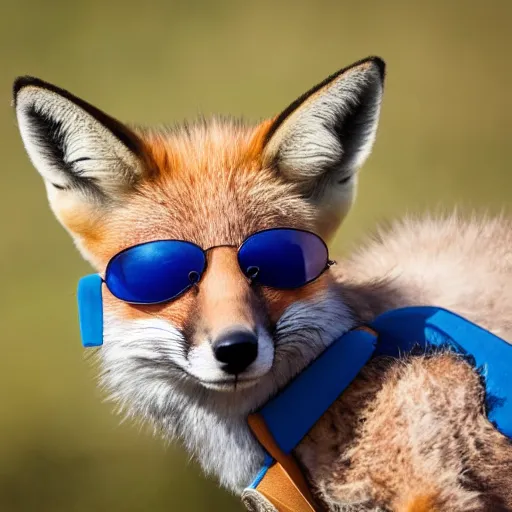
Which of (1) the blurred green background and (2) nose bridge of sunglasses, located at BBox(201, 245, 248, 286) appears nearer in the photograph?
(2) nose bridge of sunglasses, located at BBox(201, 245, 248, 286)

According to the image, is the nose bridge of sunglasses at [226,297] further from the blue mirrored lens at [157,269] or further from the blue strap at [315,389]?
the blue strap at [315,389]

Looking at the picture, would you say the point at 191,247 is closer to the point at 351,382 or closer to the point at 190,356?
the point at 190,356

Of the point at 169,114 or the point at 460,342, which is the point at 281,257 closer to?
the point at 460,342

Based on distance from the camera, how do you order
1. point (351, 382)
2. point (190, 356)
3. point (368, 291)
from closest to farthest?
point (190, 356)
point (351, 382)
point (368, 291)

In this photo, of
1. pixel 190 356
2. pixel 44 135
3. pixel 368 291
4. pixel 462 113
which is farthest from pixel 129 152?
pixel 462 113

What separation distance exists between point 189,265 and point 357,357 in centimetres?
25

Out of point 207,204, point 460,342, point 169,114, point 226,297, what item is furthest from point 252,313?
point 169,114

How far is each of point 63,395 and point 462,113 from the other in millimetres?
1375

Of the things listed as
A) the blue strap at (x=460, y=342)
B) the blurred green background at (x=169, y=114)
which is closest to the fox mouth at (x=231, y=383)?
the blue strap at (x=460, y=342)

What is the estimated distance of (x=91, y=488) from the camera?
1713 mm

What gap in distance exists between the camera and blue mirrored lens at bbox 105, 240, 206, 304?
86 centimetres

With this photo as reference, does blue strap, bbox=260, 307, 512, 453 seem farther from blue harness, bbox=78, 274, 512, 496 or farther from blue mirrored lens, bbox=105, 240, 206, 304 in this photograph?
blue mirrored lens, bbox=105, 240, 206, 304

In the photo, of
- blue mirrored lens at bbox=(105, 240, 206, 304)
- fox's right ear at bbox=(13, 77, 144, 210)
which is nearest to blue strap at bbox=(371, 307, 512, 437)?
blue mirrored lens at bbox=(105, 240, 206, 304)

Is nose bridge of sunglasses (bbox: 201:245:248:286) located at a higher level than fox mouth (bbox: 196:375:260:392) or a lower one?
higher
